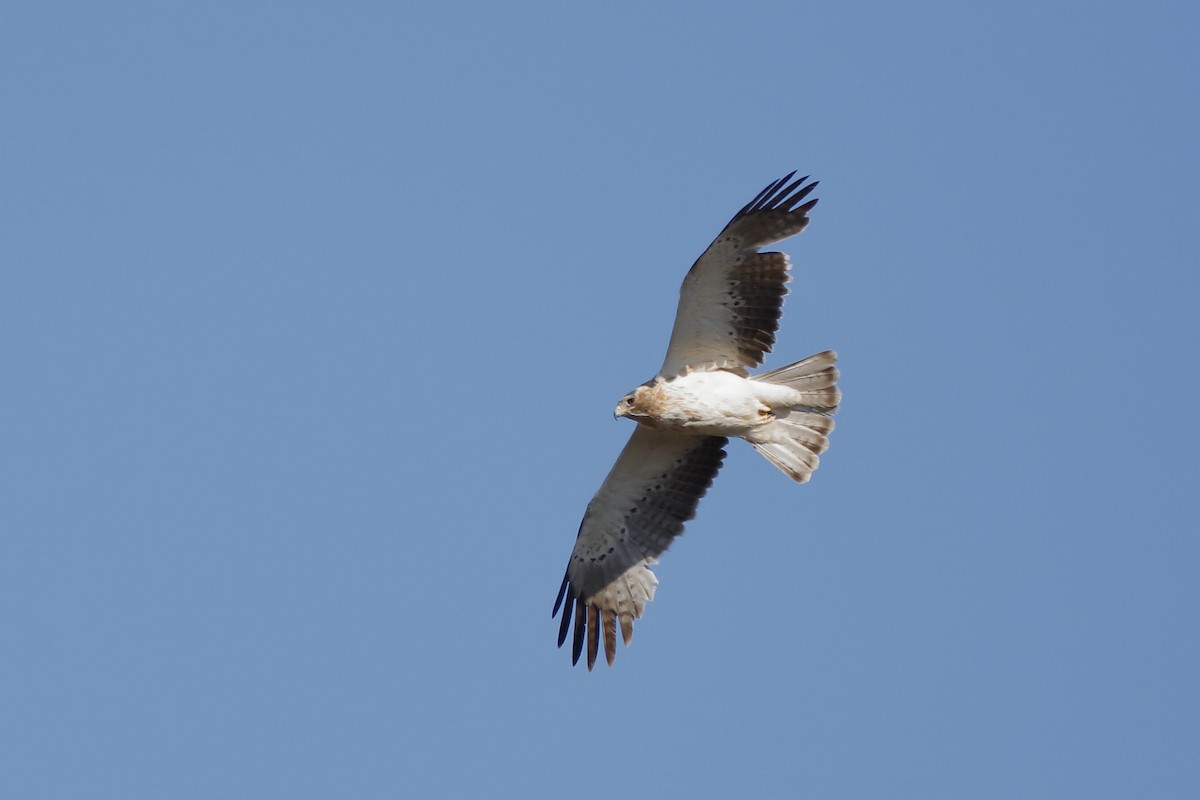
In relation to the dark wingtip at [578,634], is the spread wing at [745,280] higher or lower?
higher

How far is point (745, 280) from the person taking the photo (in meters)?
12.6

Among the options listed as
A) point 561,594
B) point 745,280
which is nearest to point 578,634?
point 561,594

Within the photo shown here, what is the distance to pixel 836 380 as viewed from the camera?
12961mm

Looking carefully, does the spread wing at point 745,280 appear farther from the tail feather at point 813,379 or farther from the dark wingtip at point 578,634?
the dark wingtip at point 578,634

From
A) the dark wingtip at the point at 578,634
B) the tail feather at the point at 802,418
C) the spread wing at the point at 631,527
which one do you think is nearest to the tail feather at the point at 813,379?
the tail feather at the point at 802,418

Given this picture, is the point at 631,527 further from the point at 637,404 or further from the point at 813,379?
the point at 813,379

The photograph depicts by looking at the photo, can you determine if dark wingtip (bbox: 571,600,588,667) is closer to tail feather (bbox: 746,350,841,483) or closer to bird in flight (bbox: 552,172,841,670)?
bird in flight (bbox: 552,172,841,670)

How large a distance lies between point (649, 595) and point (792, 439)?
5.71 ft

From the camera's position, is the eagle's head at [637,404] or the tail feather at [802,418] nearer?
the eagle's head at [637,404]

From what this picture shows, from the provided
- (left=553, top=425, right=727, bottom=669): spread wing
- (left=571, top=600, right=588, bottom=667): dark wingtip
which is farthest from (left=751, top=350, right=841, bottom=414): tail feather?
(left=571, top=600, right=588, bottom=667): dark wingtip

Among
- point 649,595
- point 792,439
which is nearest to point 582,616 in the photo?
point 649,595

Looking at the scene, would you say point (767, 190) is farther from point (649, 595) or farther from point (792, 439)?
point (649, 595)

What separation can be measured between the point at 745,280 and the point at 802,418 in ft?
4.03

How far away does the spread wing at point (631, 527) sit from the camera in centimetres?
1345
